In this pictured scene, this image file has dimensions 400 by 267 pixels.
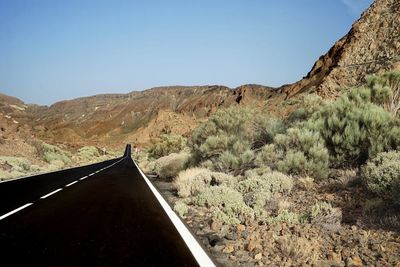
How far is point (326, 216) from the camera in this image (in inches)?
293

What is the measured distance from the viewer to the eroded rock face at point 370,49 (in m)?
34.7

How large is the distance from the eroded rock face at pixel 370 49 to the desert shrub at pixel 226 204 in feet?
79.2

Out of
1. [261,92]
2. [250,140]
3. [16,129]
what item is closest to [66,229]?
[250,140]

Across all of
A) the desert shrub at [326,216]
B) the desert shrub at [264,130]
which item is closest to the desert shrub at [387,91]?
the desert shrub at [264,130]

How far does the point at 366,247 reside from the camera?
5898 mm

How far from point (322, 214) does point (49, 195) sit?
301 inches

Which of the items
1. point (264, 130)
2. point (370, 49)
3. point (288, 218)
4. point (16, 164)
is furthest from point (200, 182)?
point (370, 49)

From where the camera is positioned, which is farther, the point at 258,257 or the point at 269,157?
the point at 269,157

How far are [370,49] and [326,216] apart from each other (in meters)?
37.8

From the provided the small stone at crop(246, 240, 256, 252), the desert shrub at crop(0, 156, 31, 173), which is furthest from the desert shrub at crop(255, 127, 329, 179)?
the desert shrub at crop(0, 156, 31, 173)

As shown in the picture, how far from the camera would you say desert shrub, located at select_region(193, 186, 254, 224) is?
27.3ft

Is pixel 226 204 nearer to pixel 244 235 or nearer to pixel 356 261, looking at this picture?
pixel 244 235

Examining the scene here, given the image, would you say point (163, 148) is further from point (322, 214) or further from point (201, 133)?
point (322, 214)

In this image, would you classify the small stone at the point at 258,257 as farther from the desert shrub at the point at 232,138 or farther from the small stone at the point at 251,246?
the desert shrub at the point at 232,138
